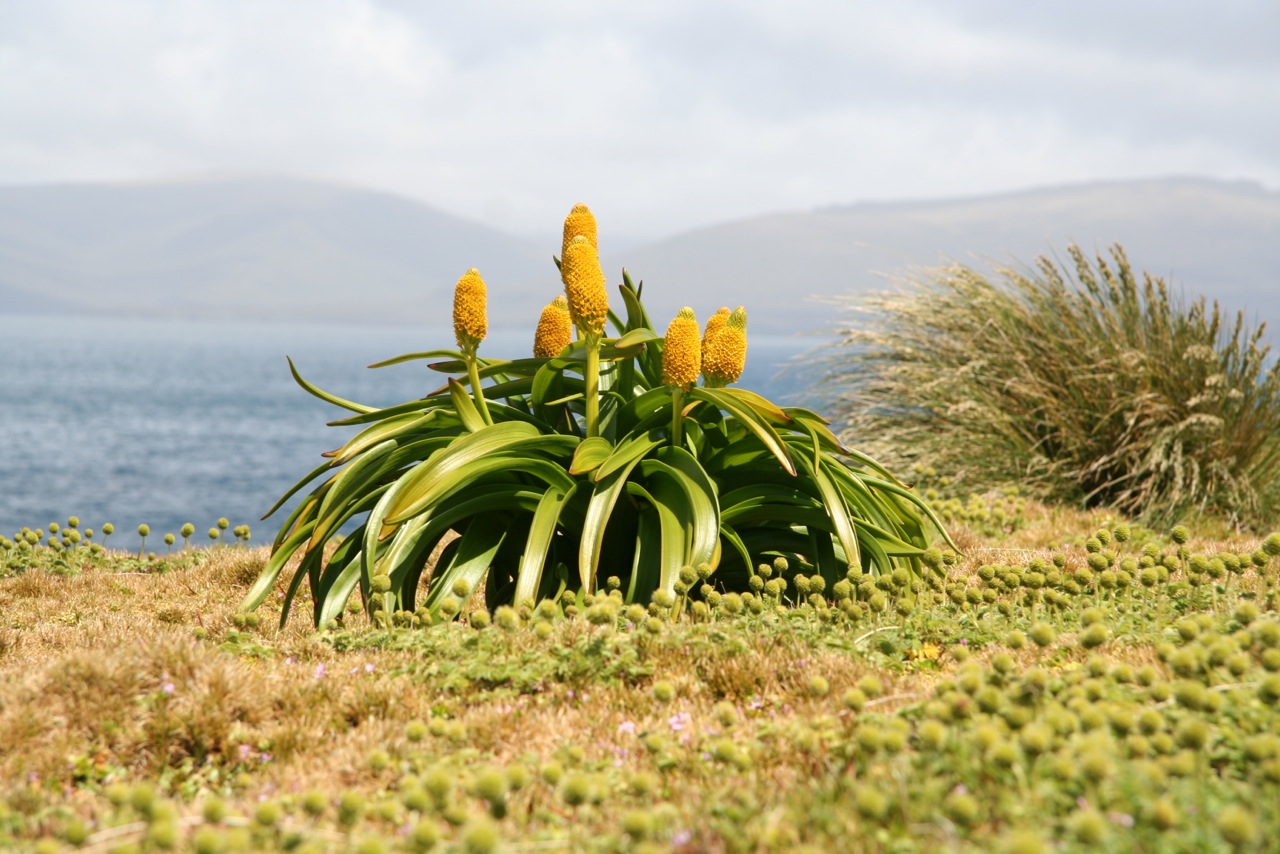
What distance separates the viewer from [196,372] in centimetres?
11362

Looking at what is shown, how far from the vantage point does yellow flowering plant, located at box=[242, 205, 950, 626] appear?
3.51m

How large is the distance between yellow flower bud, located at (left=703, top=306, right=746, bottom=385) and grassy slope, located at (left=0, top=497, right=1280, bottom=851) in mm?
916

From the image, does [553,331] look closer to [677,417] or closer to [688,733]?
[677,417]

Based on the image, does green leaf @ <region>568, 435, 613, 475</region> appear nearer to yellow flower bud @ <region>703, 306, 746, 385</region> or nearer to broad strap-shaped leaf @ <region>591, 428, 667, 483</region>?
broad strap-shaped leaf @ <region>591, 428, 667, 483</region>

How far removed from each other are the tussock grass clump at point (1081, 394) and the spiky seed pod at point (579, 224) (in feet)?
15.5

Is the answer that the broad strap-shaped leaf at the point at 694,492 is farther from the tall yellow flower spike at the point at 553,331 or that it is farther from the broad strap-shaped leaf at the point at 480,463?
the tall yellow flower spike at the point at 553,331

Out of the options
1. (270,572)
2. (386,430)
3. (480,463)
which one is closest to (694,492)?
(480,463)

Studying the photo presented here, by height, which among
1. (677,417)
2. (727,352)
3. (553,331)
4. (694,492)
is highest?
(553,331)

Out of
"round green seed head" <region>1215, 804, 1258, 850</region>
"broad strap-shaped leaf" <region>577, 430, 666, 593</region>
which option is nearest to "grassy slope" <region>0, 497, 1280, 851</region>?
"round green seed head" <region>1215, 804, 1258, 850</region>

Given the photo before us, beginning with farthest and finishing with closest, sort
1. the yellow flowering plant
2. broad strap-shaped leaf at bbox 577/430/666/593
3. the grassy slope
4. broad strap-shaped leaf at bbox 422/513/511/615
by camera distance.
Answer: broad strap-shaped leaf at bbox 422/513/511/615 → the yellow flowering plant → broad strap-shaped leaf at bbox 577/430/666/593 → the grassy slope

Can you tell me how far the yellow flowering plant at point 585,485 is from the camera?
3.51 metres

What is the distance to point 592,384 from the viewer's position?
3861 mm

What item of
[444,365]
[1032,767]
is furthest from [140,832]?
[444,365]

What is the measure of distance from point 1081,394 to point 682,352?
216 inches
